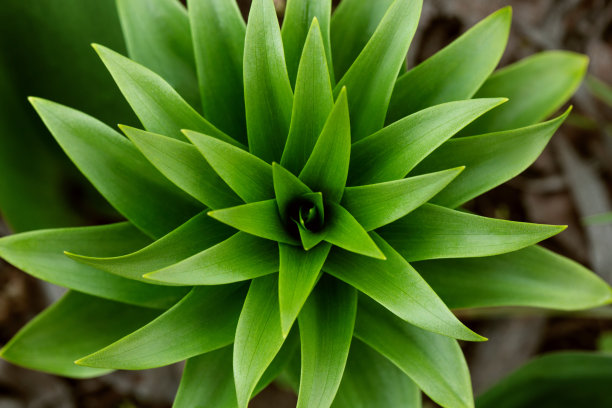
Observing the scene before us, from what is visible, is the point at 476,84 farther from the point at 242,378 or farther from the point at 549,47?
the point at 549,47

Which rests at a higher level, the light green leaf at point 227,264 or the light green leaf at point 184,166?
the light green leaf at point 184,166

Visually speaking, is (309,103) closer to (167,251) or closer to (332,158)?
(332,158)

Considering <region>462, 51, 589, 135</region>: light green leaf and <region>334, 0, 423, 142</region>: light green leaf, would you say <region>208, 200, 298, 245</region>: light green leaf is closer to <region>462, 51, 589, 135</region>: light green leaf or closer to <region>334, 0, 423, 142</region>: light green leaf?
<region>334, 0, 423, 142</region>: light green leaf

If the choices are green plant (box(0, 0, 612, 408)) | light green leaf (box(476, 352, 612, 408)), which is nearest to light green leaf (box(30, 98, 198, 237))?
green plant (box(0, 0, 612, 408))

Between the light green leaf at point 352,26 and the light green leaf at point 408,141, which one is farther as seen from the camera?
the light green leaf at point 352,26

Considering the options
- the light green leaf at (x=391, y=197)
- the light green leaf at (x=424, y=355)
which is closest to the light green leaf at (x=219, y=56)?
the light green leaf at (x=391, y=197)

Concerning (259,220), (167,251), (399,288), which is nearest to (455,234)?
(399,288)

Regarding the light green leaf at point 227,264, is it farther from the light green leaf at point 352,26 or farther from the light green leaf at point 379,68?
the light green leaf at point 352,26
